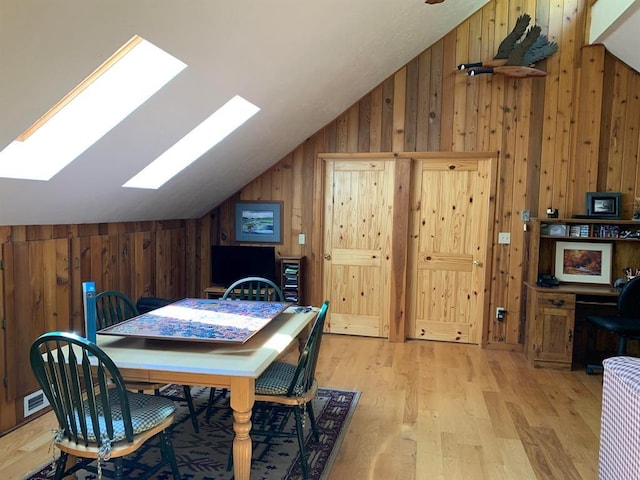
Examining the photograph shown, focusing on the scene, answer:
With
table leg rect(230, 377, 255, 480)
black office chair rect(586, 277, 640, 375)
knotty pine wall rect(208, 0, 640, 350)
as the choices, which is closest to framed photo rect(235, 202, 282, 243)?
knotty pine wall rect(208, 0, 640, 350)

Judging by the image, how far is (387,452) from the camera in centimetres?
282

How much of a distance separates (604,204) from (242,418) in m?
4.08

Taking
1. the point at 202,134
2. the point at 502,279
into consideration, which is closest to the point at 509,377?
the point at 502,279

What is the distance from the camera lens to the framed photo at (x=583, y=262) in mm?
4590

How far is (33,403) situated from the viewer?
320cm

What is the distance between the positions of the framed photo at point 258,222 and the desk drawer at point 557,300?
284cm

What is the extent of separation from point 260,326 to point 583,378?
319 centimetres

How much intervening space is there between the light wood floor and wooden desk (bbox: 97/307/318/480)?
764 mm

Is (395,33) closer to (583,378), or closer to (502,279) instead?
(502,279)

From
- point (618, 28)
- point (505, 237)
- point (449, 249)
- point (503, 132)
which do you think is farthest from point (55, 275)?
point (618, 28)

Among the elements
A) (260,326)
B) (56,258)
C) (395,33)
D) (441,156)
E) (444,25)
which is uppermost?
(444,25)

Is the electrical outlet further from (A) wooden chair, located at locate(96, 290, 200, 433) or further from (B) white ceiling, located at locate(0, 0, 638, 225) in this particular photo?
(A) wooden chair, located at locate(96, 290, 200, 433)

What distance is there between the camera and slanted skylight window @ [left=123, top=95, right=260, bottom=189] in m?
3.87

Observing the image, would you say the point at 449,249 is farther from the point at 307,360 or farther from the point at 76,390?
the point at 76,390
